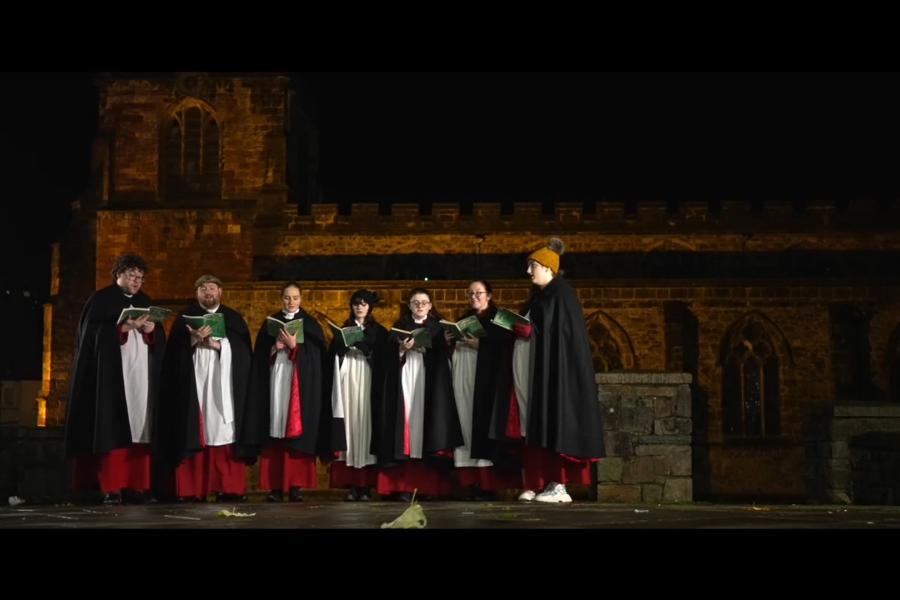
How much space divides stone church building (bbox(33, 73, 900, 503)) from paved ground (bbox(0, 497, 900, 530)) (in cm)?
1614

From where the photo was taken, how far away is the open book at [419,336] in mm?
11508

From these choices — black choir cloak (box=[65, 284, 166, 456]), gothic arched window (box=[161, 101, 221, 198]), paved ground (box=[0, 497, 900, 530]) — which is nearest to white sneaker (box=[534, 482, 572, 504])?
paved ground (box=[0, 497, 900, 530])

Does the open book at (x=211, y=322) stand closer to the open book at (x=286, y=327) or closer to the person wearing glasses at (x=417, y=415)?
the open book at (x=286, y=327)

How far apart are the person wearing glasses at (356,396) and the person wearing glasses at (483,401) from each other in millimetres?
746


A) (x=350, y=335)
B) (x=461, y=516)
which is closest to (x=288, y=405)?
(x=350, y=335)

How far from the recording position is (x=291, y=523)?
830 centimetres

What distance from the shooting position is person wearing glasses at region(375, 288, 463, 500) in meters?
11.4

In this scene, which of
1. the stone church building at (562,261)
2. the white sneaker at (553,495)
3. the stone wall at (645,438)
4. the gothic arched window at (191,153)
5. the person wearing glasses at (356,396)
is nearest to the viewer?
the white sneaker at (553,495)

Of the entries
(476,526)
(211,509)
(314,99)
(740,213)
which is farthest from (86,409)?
(314,99)

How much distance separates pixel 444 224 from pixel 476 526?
71.0ft

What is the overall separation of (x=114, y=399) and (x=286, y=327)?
1.55 metres

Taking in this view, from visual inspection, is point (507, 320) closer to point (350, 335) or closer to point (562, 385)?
point (562, 385)

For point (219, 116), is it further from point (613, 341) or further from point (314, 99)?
point (613, 341)

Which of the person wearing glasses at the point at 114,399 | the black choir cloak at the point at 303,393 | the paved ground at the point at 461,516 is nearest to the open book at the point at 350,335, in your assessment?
the black choir cloak at the point at 303,393
